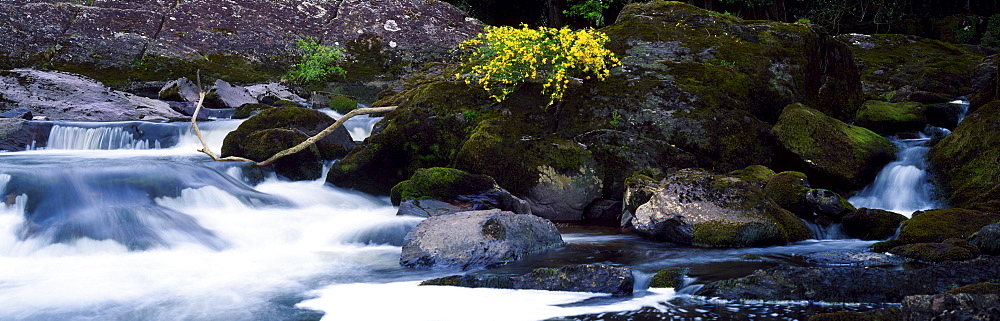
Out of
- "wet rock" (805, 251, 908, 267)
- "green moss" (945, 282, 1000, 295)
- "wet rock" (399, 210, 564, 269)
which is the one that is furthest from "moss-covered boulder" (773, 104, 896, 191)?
"green moss" (945, 282, 1000, 295)

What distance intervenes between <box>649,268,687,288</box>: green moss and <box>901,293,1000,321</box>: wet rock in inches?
86.3

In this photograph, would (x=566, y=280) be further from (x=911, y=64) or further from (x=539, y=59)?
(x=911, y=64)

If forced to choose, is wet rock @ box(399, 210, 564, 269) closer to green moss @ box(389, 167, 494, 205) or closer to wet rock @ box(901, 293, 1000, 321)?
green moss @ box(389, 167, 494, 205)

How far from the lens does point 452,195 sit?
948cm

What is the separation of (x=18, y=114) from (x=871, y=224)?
1749cm

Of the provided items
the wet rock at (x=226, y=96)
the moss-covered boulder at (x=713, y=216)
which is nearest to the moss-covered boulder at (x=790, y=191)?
the moss-covered boulder at (x=713, y=216)

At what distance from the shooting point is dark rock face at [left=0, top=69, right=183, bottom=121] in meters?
16.6

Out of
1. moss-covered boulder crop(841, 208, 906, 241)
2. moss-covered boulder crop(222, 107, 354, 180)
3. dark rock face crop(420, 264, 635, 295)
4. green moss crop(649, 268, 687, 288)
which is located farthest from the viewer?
moss-covered boulder crop(222, 107, 354, 180)

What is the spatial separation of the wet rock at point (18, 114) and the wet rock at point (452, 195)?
11180mm

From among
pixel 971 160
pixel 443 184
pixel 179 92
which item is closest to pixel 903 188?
pixel 971 160

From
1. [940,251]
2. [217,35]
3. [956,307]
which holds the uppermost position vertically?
[217,35]

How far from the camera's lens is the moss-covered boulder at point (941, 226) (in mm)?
7230

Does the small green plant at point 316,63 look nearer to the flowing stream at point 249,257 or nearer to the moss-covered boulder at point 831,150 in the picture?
the flowing stream at point 249,257

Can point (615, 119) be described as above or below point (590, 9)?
below
